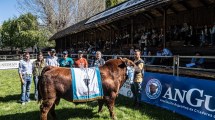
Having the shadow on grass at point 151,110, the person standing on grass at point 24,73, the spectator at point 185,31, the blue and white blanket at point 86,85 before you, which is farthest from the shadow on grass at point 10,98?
the spectator at point 185,31

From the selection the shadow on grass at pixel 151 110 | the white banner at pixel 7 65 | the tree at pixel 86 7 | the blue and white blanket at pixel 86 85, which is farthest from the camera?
the tree at pixel 86 7

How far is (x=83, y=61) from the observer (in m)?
11.0

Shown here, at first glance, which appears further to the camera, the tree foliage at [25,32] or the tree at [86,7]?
the tree at [86,7]

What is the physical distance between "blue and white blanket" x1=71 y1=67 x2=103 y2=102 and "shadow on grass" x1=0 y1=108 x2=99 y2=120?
103 cm

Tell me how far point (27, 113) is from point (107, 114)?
8.23 feet

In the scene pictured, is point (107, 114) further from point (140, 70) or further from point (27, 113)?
point (27, 113)

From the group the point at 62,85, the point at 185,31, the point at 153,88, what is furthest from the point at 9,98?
the point at 185,31

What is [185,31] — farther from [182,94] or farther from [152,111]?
[182,94]

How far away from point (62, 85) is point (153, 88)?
143 inches

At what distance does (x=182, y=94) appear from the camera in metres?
8.59

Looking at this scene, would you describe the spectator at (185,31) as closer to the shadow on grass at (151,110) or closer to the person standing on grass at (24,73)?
the shadow on grass at (151,110)

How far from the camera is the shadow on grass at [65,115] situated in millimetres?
8748

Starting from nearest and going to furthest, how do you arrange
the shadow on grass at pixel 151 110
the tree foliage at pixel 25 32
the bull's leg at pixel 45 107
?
the bull's leg at pixel 45 107 → the shadow on grass at pixel 151 110 → the tree foliage at pixel 25 32

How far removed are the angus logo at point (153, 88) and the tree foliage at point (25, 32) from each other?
45.4m
